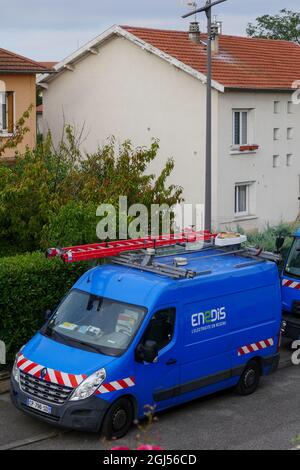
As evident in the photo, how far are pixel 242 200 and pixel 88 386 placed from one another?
16.5 m

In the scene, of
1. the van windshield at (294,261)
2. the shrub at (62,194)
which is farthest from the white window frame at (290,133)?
the van windshield at (294,261)

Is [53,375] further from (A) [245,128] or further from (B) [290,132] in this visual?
(B) [290,132]

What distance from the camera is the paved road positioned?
1023cm

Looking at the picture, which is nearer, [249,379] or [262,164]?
[249,379]

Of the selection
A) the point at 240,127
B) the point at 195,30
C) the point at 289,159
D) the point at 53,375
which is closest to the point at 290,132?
the point at 289,159

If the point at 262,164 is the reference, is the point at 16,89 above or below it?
above

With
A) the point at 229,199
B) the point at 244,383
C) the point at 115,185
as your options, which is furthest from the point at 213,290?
the point at 229,199

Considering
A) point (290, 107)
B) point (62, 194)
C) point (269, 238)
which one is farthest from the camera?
point (290, 107)

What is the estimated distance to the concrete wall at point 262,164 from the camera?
24.0m

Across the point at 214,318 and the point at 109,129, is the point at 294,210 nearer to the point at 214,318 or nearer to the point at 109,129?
the point at 109,129

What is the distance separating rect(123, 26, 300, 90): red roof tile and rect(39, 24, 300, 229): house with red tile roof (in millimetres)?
52

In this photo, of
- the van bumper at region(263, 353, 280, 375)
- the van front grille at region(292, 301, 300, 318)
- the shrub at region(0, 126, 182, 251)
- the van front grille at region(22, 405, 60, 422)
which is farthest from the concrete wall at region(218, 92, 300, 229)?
the van front grille at region(22, 405, 60, 422)

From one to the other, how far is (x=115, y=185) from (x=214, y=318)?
5307mm

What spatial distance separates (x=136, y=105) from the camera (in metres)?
25.6
